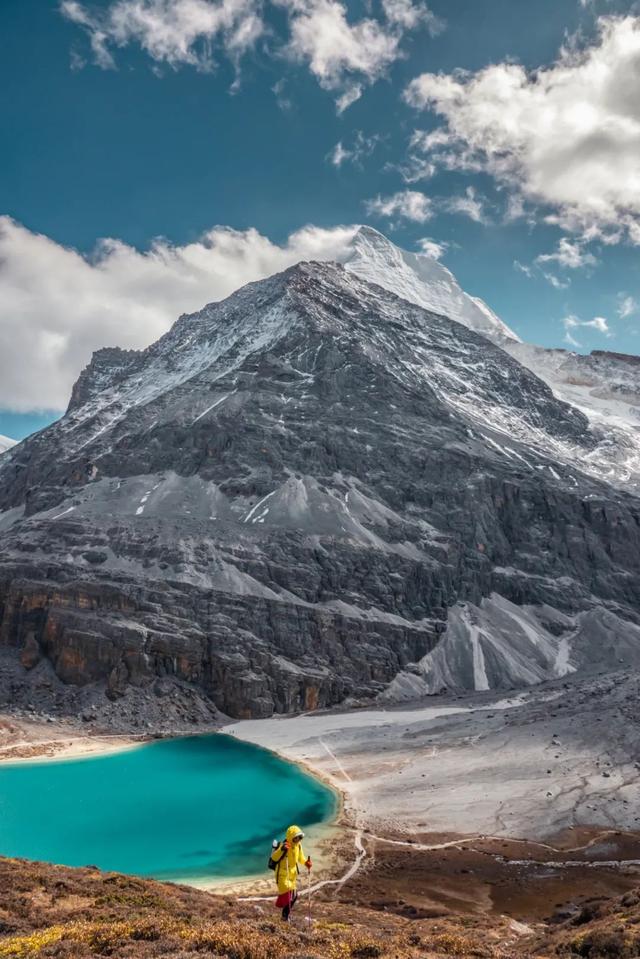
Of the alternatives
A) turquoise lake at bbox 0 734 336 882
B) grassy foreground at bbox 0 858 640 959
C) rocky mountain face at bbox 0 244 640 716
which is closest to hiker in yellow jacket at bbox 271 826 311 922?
grassy foreground at bbox 0 858 640 959

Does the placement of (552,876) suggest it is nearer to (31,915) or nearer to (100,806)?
(31,915)

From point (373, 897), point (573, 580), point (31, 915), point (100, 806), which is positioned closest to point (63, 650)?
point (100, 806)

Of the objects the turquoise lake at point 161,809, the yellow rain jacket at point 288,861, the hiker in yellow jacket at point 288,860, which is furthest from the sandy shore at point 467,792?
the yellow rain jacket at point 288,861

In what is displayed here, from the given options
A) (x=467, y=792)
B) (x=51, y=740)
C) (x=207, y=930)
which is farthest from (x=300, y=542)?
(x=207, y=930)

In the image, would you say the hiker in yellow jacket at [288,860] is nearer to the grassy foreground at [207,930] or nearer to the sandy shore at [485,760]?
the grassy foreground at [207,930]

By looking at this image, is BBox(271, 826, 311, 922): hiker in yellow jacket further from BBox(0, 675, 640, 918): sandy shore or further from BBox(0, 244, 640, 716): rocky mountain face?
BBox(0, 244, 640, 716): rocky mountain face

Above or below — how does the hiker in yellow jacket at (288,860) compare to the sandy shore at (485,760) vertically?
above
